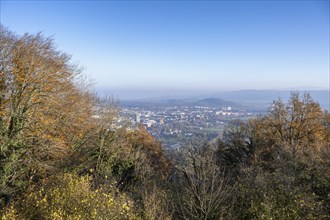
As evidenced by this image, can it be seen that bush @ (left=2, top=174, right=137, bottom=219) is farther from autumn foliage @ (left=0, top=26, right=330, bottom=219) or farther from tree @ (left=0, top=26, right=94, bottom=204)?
tree @ (left=0, top=26, right=94, bottom=204)

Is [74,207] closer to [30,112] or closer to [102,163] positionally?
[30,112]

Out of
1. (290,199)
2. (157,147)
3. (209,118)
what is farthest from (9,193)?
(209,118)

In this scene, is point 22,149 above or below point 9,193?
above

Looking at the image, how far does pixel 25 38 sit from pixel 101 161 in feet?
34.5

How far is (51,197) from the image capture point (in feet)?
32.3

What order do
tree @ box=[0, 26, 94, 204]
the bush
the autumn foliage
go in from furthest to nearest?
1. tree @ box=[0, 26, 94, 204]
2. the autumn foliage
3. the bush

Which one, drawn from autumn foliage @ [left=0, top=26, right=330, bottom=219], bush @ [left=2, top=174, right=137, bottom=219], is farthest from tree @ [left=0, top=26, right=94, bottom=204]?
bush @ [left=2, top=174, right=137, bottom=219]

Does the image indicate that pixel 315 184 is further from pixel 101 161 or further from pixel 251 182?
pixel 101 161

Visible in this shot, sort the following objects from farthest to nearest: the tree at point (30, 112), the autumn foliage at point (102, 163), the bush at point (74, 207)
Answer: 1. the tree at point (30, 112)
2. the autumn foliage at point (102, 163)
3. the bush at point (74, 207)

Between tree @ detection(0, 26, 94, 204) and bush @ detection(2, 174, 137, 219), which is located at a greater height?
tree @ detection(0, 26, 94, 204)

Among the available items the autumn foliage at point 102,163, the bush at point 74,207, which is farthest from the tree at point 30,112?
the bush at point 74,207

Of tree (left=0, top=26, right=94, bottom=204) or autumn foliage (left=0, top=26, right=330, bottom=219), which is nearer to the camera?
autumn foliage (left=0, top=26, right=330, bottom=219)

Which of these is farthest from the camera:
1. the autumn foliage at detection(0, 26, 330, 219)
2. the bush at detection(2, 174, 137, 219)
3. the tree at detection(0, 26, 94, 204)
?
the tree at detection(0, 26, 94, 204)

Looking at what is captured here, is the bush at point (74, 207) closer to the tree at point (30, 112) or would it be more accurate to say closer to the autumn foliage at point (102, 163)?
the autumn foliage at point (102, 163)
